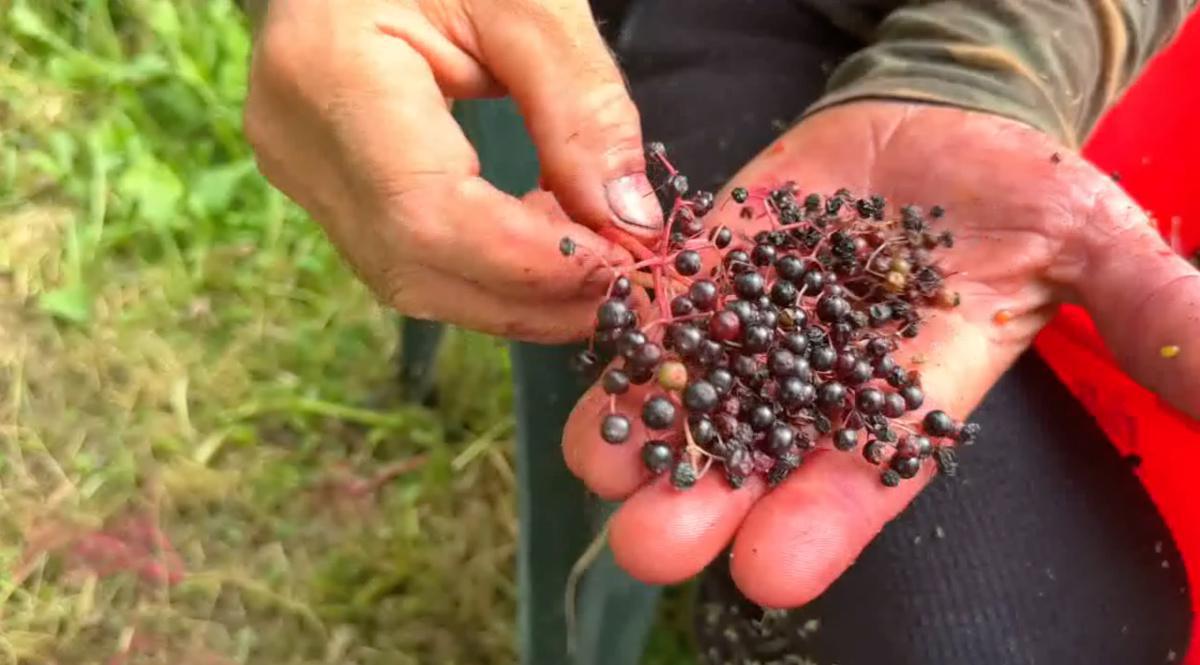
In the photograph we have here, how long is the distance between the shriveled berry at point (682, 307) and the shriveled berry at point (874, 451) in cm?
21

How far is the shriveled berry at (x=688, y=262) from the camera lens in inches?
42.5

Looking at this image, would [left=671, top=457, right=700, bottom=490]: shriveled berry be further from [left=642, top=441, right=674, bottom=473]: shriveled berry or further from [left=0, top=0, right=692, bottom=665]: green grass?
[left=0, top=0, right=692, bottom=665]: green grass

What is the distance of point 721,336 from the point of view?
3.41 ft

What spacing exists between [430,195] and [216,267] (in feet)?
4.41

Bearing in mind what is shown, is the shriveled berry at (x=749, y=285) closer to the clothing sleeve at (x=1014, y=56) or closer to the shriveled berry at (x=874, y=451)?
the shriveled berry at (x=874, y=451)

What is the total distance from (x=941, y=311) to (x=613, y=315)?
402 millimetres

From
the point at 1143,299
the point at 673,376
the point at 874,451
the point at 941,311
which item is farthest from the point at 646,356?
the point at 1143,299

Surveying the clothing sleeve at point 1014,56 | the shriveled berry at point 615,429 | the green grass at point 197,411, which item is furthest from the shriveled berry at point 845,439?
the green grass at point 197,411

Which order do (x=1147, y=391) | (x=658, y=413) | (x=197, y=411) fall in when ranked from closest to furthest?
(x=658, y=413)
(x=1147, y=391)
(x=197, y=411)

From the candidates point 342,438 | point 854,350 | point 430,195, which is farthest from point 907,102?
point 342,438

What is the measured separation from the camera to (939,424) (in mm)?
1104

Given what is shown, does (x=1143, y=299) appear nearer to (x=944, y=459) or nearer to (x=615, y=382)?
(x=944, y=459)

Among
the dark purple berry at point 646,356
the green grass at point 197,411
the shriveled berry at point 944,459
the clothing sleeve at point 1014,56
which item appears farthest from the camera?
the green grass at point 197,411

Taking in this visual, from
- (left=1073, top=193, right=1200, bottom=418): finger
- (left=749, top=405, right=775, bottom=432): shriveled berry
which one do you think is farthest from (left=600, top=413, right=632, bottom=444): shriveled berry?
(left=1073, top=193, right=1200, bottom=418): finger
